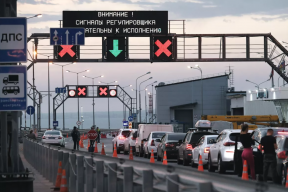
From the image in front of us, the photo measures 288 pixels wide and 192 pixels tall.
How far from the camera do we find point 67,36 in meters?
34.6

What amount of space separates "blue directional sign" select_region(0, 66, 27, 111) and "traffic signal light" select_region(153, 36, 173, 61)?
2086 cm

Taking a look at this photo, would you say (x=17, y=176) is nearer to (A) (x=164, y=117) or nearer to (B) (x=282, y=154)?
(B) (x=282, y=154)

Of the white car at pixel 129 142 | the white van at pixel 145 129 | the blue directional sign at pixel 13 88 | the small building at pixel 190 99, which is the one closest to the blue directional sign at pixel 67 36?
the white van at pixel 145 129

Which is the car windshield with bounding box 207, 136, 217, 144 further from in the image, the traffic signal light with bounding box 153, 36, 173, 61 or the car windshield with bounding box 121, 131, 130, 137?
the car windshield with bounding box 121, 131, 130, 137

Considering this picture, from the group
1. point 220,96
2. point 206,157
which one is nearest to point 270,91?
point 220,96

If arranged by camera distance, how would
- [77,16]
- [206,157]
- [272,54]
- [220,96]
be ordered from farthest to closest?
[220,96]
[272,54]
[77,16]
[206,157]

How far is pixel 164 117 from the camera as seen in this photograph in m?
114

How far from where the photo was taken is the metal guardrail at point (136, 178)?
5863mm

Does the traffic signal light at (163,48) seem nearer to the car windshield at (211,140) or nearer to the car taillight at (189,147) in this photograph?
the car taillight at (189,147)

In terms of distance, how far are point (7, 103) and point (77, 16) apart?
838 inches

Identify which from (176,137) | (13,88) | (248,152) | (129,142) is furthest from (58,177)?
(129,142)

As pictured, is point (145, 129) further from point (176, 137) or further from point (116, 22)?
point (116, 22)

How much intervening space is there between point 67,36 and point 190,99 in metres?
80.1

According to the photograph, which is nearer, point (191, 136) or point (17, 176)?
point (17, 176)
